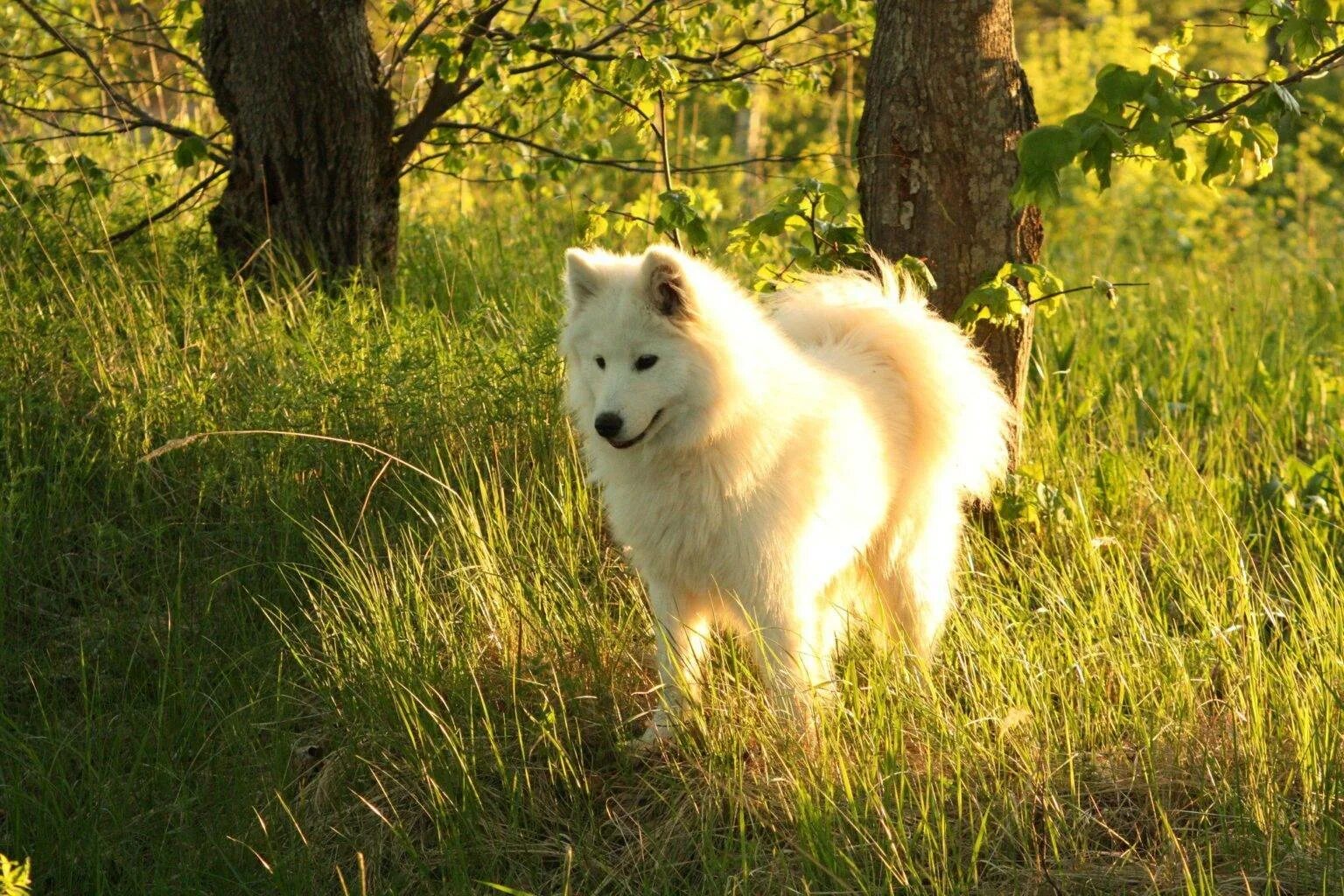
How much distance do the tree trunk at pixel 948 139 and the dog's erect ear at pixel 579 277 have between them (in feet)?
4.50

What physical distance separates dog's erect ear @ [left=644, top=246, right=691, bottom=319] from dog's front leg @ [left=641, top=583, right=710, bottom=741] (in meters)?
0.78

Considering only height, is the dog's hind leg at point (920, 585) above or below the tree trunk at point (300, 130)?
below

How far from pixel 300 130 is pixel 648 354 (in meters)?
2.78

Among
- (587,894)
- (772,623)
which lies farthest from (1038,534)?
(587,894)

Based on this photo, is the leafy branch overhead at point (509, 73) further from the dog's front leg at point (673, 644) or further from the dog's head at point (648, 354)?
the dog's front leg at point (673, 644)

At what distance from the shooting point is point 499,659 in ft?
12.3

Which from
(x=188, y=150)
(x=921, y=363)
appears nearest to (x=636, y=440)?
(x=921, y=363)

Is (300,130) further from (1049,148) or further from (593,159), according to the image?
(1049,148)

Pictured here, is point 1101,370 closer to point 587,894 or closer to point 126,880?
point 587,894

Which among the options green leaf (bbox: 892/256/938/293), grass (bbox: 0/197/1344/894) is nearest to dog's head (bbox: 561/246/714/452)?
grass (bbox: 0/197/1344/894)

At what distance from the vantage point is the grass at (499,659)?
3.07 metres

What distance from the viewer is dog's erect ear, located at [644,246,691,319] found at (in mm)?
3355

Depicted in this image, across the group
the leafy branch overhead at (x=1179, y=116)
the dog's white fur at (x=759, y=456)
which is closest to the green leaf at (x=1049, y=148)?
the leafy branch overhead at (x=1179, y=116)

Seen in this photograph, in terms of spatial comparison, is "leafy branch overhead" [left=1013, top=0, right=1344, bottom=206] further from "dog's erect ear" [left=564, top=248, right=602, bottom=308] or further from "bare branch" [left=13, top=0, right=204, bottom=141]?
"bare branch" [left=13, top=0, right=204, bottom=141]
